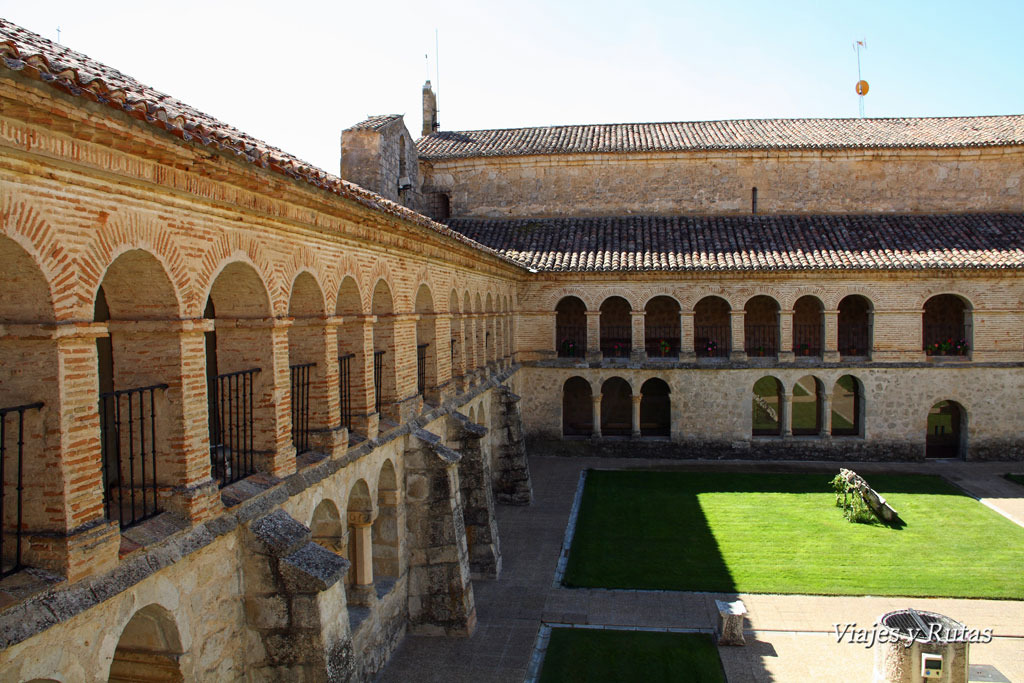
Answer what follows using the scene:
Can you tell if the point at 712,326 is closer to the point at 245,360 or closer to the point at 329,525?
the point at 329,525

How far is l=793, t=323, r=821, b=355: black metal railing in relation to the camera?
25406 mm

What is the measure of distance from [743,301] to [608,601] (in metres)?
13.7

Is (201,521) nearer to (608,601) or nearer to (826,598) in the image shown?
(608,601)

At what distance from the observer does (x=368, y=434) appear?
1054 cm

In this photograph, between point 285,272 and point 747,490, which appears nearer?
point 285,272

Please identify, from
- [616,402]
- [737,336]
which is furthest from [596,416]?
[616,402]

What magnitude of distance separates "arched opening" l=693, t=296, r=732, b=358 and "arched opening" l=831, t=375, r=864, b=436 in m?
4.28

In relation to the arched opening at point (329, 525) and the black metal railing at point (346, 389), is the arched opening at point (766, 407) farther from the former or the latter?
the arched opening at point (329, 525)

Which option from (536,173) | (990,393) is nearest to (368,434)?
(536,173)

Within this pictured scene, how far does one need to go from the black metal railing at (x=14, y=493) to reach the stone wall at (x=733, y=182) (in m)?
24.0

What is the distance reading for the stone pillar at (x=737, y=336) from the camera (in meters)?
24.5

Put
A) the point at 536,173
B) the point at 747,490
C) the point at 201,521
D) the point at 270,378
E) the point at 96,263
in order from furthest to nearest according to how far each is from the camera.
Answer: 1. the point at 536,173
2. the point at 747,490
3. the point at 270,378
4. the point at 201,521
5. the point at 96,263

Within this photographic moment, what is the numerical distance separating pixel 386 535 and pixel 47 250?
24.4ft

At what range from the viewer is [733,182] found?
90.1 ft
